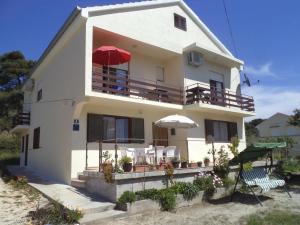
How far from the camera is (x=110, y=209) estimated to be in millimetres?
9828

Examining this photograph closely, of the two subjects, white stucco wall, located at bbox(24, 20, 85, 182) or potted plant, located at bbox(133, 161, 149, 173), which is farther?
white stucco wall, located at bbox(24, 20, 85, 182)

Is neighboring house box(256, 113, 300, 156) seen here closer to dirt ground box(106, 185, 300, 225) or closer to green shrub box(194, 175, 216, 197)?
dirt ground box(106, 185, 300, 225)

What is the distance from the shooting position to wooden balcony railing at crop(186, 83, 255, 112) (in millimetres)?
17328

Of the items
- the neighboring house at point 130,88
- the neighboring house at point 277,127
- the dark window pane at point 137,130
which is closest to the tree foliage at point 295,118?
the neighboring house at point 277,127

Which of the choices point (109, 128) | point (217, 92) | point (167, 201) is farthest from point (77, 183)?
point (217, 92)

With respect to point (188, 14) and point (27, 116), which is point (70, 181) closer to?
point (27, 116)

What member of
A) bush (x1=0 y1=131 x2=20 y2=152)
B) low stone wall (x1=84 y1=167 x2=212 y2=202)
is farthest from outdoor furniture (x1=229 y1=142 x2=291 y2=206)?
bush (x1=0 y1=131 x2=20 y2=152)

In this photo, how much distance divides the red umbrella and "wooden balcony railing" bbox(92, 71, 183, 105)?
67 cm

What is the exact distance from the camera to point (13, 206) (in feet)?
34.5

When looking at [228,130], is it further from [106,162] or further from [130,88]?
[106,162]

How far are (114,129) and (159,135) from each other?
3.25 m

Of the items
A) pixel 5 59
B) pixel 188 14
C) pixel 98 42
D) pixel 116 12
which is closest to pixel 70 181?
pixel 98 42

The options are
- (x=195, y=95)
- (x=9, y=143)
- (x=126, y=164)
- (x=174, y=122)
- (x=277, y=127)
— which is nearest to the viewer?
(x=126, y=164)

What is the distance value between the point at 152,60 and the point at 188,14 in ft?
15.1
